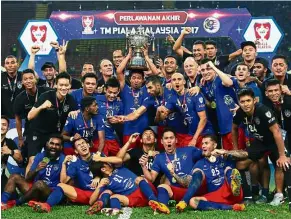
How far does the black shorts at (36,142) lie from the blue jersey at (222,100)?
1915 millimetres

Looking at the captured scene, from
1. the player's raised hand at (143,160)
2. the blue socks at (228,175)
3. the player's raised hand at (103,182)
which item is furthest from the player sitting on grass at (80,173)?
the blue socks at (228,175)

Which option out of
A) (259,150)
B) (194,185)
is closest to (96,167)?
(194,185)

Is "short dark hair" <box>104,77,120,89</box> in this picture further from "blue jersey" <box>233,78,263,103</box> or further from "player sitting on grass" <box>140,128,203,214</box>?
"blue jersey" <box>233,78,263,103</box>

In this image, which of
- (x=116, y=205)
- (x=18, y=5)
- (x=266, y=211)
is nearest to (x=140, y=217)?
(x=116, y=205)

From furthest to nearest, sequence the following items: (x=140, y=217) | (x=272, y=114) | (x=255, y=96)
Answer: (x=255, y=96) → (x=272, y=114) → (x=140, y=217)

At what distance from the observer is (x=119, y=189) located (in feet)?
17.9

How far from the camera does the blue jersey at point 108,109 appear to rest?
6027 mm

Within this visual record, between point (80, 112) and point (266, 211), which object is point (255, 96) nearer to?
point (266, 211)

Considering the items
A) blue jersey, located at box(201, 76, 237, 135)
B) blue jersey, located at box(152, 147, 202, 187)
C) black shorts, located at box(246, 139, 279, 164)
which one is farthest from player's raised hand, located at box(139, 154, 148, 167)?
black shorts, located at box(246, 139, 279, 164)

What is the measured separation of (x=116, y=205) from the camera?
5234 millimetres

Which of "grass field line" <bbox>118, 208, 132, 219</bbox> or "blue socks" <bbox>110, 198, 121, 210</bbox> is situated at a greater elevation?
"blue socks" <bbox>110, 198, 121, 210</bbox>

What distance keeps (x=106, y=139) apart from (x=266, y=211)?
1.96 metres

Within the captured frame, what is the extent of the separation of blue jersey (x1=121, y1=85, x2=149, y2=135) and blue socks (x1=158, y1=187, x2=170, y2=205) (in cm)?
91

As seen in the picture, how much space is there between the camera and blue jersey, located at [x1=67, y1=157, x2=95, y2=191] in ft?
18.4
